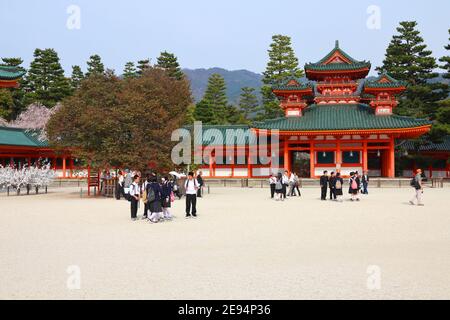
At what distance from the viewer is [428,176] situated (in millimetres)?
43375

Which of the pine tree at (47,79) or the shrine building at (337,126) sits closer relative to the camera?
the shrine building at (337,126)

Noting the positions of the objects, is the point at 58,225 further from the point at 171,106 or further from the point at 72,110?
the point at 171,106

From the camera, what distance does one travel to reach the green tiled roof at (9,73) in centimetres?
3763

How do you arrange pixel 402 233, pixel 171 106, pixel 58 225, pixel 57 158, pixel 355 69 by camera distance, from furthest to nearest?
pixel 57 158
pixel 355 69
pixel 171 106
pixel 58 225
pixel 402 233

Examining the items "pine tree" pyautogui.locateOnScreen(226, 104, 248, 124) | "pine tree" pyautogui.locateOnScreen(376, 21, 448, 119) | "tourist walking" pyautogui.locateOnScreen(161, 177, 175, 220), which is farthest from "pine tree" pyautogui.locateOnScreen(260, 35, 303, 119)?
"tourist walking" pyautogui.locateOnScreen(161, 177, 175, 220)

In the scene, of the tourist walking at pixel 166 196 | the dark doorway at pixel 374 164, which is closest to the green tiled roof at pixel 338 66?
the dark doorway at pixel 374 164

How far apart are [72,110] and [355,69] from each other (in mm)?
26773

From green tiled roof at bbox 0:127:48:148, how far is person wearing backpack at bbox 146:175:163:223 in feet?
97.2

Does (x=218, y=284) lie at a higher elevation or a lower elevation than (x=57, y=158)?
lower

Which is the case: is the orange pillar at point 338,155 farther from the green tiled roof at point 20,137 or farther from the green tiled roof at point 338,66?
the green tiled roof at point 20,137

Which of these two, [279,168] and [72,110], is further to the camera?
[279,168]

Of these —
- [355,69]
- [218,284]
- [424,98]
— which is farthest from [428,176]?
[218,284]

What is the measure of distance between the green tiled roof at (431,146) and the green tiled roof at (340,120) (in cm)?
678

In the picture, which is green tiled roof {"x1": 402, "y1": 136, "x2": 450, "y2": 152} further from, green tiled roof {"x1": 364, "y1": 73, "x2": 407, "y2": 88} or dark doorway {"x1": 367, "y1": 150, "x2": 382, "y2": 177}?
green tiled roof {"x1": 364, "y1": 73, "x2": 407, "y2": 88}
